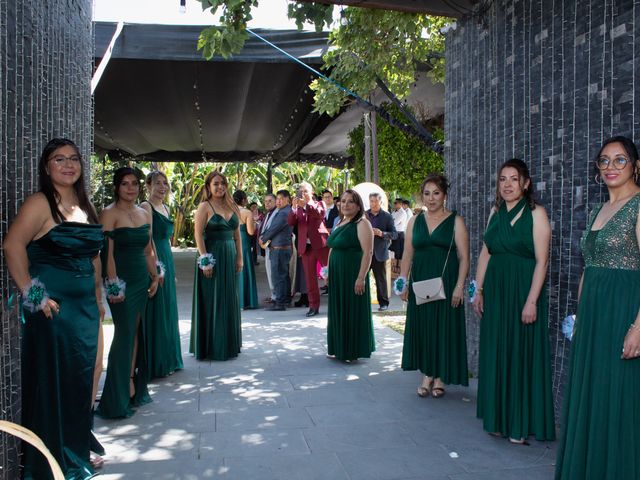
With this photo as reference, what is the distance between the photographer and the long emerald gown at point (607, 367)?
323 cm

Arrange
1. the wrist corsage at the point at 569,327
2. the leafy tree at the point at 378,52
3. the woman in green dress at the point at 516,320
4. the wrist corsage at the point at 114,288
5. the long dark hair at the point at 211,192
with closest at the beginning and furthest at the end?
the wrist corsage at the point at 569,327, the woman in green dress at the point at 516,320, the wrist corsage at the point at 114,288, the long dark hair at the point at 211,192, the leafy tree at the point at 378,52

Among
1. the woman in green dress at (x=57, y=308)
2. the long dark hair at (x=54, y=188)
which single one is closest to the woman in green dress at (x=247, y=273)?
the long dark hair at (x=54, y=188)

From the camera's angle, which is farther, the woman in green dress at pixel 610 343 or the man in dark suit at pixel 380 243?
the man in dark suit at pixel 380 243

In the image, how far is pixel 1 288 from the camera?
3332mm

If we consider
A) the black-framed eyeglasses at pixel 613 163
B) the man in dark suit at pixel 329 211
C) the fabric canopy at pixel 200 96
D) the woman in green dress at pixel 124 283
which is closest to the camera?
the black-framed eyeglasses at pixel 613 163

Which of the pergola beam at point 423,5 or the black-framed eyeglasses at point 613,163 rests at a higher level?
the pergola beam at point 423,5

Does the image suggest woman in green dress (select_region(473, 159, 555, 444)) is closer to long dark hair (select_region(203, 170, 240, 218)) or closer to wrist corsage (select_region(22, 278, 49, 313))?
wrist corsage (select_region(22, 278, 49, 313))

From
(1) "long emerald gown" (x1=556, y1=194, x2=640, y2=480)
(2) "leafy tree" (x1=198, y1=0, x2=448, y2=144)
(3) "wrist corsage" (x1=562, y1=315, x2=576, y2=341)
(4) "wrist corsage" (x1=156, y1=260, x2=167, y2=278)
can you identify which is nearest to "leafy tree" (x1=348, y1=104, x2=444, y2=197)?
(2) "leafy tree" (x1=198, y1=0, x2=448, y2=144)

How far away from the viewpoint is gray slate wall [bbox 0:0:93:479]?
327 centimetres

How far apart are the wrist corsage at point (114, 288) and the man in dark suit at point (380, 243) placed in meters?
5.79

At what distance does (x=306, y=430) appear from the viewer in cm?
472

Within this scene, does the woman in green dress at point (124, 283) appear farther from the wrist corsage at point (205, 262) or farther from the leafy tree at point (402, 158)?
the leafy tree at point (402, 158)

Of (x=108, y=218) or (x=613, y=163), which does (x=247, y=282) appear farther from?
(x=613, y=163)

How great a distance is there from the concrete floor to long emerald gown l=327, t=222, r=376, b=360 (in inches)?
8.0
